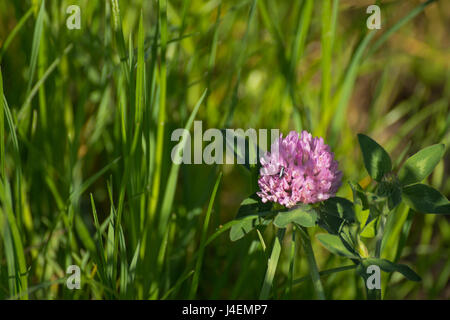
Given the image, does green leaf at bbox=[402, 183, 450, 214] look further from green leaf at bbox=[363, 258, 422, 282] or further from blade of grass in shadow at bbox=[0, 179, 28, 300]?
blade of grass in shadow at bbox=[0, 179, 28, 300]

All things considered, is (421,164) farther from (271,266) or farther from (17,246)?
(17,246)

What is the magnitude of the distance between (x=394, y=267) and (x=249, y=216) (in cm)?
18

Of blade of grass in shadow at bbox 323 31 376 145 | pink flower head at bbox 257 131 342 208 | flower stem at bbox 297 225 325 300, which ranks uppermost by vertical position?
blade of grass in shadow at bbox 323 31 376 145

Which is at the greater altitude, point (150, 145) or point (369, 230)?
point (150, 145)

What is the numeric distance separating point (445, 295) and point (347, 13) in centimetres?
92

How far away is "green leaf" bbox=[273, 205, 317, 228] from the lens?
0.56 m

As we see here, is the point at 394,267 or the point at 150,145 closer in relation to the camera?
the point at 394,267

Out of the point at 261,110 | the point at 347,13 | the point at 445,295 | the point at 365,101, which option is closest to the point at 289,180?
the point at 261,110

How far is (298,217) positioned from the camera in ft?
1.88

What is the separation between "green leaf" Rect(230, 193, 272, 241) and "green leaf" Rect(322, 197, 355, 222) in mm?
75

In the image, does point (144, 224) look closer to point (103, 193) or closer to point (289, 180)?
point (289, 180)

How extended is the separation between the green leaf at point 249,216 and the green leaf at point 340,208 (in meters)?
0.08

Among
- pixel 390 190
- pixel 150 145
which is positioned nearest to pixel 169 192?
pixel 150 145

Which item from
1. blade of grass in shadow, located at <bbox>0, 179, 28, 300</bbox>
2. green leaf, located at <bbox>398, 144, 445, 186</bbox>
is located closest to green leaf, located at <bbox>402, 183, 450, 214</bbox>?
green leaf, located at <bbox>398, 144, 445, 186</bbox>
